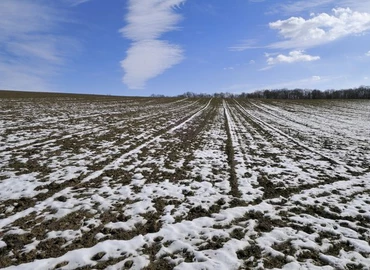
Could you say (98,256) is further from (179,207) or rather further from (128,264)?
(179,207)

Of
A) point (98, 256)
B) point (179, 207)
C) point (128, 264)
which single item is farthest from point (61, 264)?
point (179, 207)

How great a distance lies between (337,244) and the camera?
16.6 ft

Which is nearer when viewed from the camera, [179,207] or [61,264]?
[61,264]

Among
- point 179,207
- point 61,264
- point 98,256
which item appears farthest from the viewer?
point 179,207

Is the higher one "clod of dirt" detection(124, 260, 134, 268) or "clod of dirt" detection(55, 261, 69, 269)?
"clod of dirt" detection(55, 261, 69, 269)

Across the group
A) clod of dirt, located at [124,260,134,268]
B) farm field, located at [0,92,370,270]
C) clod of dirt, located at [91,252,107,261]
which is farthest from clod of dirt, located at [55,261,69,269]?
clod of dirt, located at [124,260,134,268]

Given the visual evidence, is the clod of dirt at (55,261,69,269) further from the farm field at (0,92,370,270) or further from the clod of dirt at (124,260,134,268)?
the clod of dirt at (124,260,134,268)

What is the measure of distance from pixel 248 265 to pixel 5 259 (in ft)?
13.3

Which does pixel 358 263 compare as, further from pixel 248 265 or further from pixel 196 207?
pixel 196 207

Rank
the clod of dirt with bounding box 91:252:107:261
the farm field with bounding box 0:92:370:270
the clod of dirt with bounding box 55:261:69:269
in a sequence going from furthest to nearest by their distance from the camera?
the farm field with bounding box 0:92:370:270 < the clod of dirt with bounding box 91:252:107:261 < the clod of dirt with bounding box 55:261:69:269

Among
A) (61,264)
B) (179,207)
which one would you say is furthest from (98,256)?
(179,207)

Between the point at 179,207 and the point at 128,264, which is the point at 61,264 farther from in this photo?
the point at 179,207

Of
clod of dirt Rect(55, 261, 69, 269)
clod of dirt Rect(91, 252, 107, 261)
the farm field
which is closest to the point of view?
clod of dirt Rect(55, 261, 69, 269)

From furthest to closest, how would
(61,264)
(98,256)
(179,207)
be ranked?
1. (179,207)
2. (98,256)
3. (61,264)
